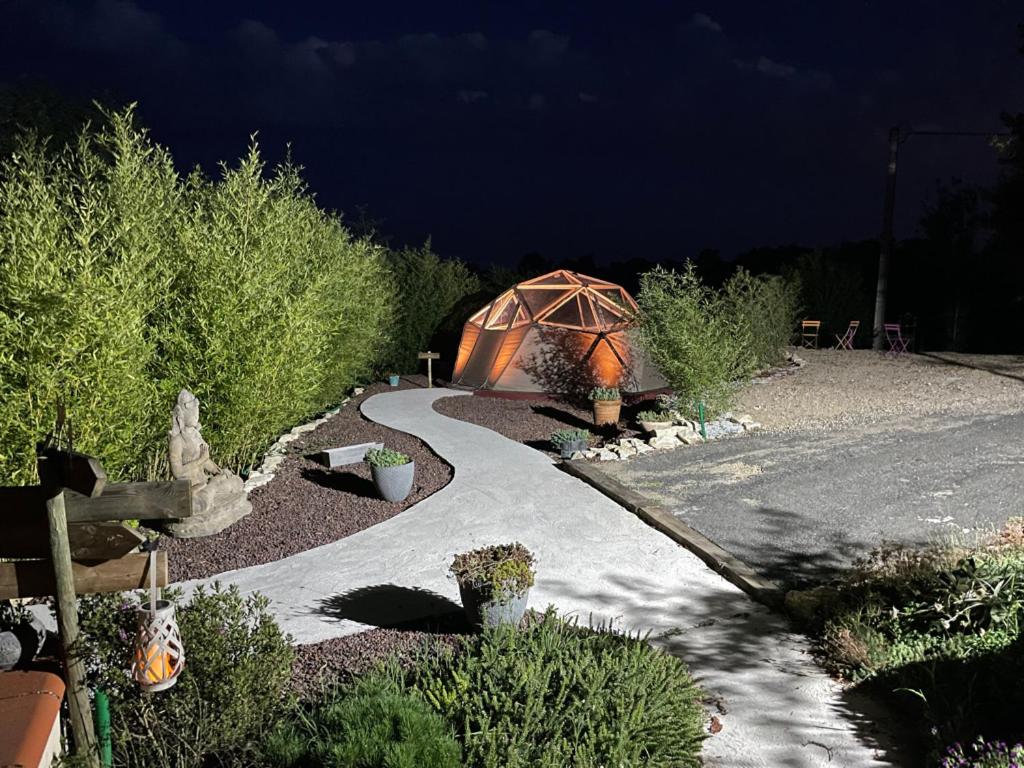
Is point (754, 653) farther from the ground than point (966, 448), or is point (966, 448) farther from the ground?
point (966, 448)

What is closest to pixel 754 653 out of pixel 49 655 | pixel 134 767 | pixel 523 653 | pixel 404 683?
pixel 523 653

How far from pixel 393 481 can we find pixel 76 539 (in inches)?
204

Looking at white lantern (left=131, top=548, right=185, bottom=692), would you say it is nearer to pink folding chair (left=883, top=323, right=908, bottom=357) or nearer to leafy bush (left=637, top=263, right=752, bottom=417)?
leafy bush (left=637, top=263, right=752, bottom=417)

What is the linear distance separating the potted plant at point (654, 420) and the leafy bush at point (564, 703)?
698cm

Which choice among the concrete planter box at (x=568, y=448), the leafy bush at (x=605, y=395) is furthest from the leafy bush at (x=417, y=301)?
the concrete planter box at (x=568, y=448)

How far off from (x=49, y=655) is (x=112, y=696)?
494mm

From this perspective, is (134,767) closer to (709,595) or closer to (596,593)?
(596,593)

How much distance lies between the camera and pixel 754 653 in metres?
4.74

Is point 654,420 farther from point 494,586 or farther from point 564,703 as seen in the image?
point 564,703

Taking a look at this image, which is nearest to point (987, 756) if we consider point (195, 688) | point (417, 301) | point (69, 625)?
point (195, 688)

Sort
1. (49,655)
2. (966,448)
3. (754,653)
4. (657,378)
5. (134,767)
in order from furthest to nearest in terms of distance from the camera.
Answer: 1. (657,378)
2. (966,448)
3. (754,653)
4. (49,655)
5. (134,767)

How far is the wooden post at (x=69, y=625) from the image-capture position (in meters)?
2.87

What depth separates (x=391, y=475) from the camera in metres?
8.14

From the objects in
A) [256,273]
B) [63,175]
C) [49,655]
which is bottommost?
[49,655]
